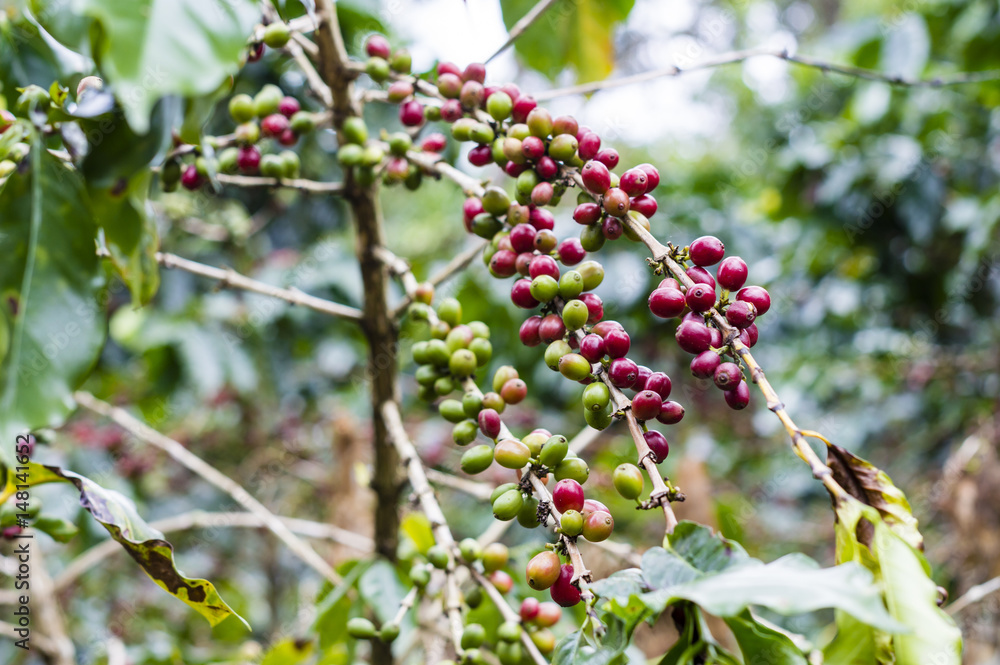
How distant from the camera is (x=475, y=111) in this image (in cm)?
79

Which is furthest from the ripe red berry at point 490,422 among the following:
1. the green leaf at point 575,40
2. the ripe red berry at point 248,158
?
the green leaf at point 575,40

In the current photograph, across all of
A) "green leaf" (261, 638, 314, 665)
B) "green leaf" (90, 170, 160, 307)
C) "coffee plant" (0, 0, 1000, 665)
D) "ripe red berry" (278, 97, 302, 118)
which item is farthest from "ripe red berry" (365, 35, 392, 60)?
"green leaf" (261, 638, 314, 665)

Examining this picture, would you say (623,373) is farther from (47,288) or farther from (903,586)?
(47,288)

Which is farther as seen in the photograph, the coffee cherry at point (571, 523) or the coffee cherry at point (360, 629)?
the coffee cherry at point (360, 629)

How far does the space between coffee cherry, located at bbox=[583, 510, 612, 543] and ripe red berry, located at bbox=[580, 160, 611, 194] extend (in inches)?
11.3

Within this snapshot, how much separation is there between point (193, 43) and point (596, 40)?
1.17 metres

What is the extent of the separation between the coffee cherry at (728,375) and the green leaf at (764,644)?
0.17 meters

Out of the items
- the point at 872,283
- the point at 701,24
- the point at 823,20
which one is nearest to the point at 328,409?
the point at 872,283

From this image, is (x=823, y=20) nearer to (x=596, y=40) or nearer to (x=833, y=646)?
(x=596, y=40)

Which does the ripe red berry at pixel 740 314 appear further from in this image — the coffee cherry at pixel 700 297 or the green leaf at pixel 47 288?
the green leaf at pixel 47 288

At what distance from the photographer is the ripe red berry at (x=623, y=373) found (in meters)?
0.56

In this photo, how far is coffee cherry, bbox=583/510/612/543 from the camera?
519mm

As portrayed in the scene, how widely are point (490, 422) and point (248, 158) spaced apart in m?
0.51

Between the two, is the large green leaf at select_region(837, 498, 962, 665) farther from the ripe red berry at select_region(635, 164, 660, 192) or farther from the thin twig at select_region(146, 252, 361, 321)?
the thin twig at select_region(146, 252, 361, 321)
